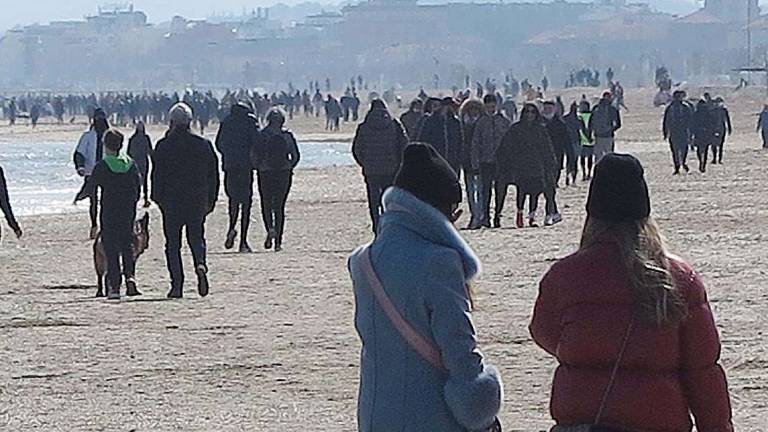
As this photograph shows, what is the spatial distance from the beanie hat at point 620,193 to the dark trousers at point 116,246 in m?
9.93

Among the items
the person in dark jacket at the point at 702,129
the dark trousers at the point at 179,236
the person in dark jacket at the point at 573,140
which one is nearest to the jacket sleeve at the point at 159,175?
the dark trousers at the point at 179,236

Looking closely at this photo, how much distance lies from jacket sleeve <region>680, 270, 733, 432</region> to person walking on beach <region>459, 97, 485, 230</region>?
15458 millimetres

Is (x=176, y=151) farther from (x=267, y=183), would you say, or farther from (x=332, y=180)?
(x=332, y=180)

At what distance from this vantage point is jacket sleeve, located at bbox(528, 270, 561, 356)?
526 cm

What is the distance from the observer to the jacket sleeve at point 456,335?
5.32 metres

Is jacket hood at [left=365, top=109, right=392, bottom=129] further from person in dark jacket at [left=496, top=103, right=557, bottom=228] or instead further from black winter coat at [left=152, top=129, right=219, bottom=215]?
black winter coat at [left=152, top=129, right=219, bottom=215]

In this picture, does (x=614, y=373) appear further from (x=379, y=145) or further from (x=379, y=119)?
(x=379, y=119)

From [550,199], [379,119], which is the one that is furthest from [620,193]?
[550,199]

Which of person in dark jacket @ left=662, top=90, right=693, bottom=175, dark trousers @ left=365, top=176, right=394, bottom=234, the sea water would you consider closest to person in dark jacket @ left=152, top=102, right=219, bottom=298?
dark trousers @ left=365, top=176, right=394, bottom=234

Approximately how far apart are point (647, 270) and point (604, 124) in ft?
77.5

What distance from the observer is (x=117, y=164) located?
14.7 meters

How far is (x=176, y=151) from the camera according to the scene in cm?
1431

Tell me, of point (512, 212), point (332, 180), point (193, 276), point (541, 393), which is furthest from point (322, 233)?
point (332, 180)

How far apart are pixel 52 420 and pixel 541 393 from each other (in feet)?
8.51
